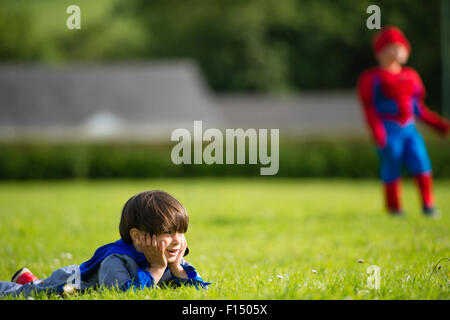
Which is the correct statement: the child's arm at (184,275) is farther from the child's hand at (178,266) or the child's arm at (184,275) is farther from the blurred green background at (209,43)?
the blurred green background at (209,43)

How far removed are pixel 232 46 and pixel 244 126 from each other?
6574mm

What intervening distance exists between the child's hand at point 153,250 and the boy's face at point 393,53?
5.05 meters

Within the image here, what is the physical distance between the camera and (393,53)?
6461 millimetres

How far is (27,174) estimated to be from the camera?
17438 mm

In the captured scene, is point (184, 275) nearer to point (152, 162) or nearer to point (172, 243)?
point (172, 243)

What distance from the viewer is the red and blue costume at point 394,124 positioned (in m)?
6.48

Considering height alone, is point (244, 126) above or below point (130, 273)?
above

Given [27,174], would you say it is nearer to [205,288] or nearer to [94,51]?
[205,288]

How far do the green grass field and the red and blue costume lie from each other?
497mm

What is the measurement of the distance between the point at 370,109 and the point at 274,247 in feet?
9.74

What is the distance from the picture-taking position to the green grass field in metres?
2.50

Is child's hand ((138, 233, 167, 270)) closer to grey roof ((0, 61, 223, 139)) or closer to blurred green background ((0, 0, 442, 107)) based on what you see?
grey roof ((0, 61, 223, 139))

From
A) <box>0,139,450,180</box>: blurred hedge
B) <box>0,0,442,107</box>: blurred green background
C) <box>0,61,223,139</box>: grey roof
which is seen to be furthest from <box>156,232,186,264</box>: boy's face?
<box>0,0,442,107</box>: blurred green background
